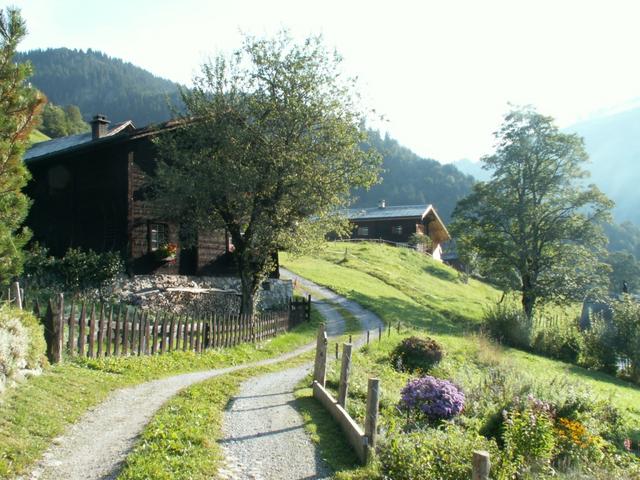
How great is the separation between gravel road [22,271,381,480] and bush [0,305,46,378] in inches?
61.5

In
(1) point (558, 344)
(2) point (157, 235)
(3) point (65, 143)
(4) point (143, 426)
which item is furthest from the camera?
(1) point (558, 344)

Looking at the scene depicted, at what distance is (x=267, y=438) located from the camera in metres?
9.20

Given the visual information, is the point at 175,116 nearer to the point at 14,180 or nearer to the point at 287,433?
the point at 14,180

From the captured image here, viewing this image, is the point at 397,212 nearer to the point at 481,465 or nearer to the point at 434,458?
the point at 434,458

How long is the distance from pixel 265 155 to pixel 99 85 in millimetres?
182893

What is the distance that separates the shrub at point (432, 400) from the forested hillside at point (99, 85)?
14537cm

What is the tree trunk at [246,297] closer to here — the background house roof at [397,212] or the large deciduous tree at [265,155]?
the large deciduous tree at [265,155]

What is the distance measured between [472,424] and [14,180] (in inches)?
418

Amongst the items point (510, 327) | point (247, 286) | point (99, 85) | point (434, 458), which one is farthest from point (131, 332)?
point (99, 85)

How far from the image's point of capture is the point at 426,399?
440 inches

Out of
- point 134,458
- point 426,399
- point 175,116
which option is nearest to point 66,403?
point 134,458

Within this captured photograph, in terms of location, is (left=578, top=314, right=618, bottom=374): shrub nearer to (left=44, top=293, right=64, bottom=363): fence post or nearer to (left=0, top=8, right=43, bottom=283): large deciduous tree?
(left=44, top=293, right=64, bottom=363): fence post

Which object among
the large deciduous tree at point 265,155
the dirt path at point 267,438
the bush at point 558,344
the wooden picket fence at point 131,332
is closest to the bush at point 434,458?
the dirt path at point 267,438

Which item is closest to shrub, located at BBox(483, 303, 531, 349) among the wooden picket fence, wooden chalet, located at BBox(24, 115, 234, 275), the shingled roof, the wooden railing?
wooden chalet, located at BBox(24, 115, 234, 275)
